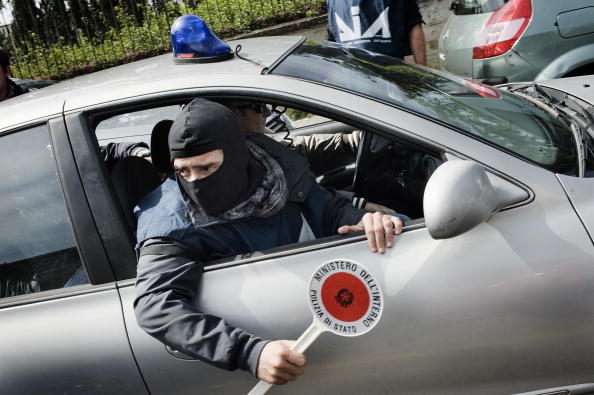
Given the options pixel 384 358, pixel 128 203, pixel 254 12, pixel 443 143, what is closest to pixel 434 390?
pixel 384 358

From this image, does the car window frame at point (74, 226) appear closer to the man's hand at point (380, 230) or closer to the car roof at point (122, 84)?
the car roof at point (122, 84)

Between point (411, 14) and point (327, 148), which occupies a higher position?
point (411, 14)

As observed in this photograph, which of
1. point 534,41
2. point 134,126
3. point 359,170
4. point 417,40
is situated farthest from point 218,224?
point 534,41

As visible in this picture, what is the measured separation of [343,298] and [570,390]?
2.42 feet

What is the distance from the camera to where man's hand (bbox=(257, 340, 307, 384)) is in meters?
1.87

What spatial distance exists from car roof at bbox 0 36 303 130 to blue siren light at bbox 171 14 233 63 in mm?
40

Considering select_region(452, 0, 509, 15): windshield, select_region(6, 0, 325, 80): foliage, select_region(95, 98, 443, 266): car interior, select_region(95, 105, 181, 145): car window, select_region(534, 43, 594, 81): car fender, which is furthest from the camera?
select_region(6, 0, 325, 80): foliage

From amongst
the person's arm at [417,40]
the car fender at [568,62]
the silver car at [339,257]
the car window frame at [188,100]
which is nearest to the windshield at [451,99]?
the silver car at [339,257]

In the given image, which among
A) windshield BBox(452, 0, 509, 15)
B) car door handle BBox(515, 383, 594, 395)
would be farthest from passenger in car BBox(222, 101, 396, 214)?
windshield BBox(452, 0, 509, 15)

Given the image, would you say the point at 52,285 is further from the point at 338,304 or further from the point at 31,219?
the point at 338,304

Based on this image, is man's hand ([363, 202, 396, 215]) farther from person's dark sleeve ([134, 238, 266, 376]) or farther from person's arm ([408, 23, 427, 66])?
person's arm ([408, 23, 427, 66])

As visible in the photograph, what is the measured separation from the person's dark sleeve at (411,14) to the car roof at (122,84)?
2.32 m

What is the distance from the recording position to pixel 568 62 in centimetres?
470

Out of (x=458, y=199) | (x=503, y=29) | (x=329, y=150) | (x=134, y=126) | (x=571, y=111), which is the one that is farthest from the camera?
(x=503, y=29)
